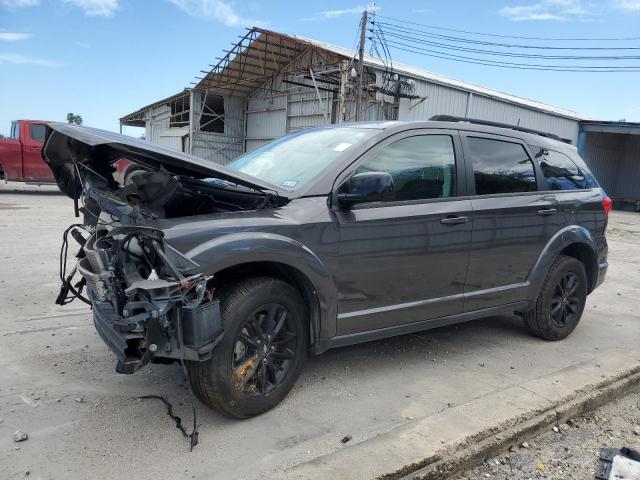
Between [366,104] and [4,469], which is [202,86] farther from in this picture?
[4,469]

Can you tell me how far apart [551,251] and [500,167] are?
900mm

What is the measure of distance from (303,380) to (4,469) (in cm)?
181

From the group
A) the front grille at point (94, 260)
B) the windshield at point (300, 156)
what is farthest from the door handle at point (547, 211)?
the front grille at point (94, 260)

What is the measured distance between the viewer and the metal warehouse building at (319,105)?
1770 cm

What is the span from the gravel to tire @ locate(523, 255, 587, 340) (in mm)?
1055

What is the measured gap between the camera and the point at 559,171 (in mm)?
4742

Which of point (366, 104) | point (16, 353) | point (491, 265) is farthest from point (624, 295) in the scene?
point (366, 104)

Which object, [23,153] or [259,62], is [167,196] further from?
[259,62]

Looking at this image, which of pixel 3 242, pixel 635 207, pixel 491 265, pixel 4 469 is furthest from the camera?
pixel 635 207

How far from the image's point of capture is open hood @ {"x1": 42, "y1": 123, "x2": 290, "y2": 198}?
2703 mm

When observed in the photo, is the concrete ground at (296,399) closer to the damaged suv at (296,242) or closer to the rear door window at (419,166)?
the damaged suv at (296,242)

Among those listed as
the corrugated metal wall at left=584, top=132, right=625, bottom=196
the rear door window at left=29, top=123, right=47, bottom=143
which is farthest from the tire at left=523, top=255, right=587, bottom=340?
the corrugated metal wall at left=584, top=132, right=625, bottom=196

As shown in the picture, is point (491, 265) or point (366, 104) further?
point (366, 104)

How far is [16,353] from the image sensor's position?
379 centimetres
